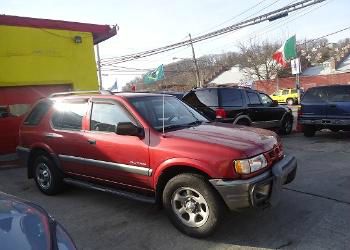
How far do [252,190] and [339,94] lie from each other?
8.76 m

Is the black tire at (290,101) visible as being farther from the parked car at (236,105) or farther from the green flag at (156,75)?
the parked car at (236,105)

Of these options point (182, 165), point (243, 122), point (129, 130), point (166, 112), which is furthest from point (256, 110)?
point (182, 165)

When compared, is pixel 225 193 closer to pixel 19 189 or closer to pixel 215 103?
pixel 19 189

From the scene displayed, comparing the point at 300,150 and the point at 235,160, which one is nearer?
the point at 235,160

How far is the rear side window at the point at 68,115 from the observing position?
20.5ft

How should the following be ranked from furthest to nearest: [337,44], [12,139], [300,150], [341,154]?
[337,44]
[12,139]
[300,150]
[341,154]

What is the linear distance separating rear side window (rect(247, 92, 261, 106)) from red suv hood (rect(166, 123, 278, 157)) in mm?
6321

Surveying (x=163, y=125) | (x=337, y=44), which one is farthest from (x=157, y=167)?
(x=337, y=44)

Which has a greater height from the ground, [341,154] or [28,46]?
[28,46]

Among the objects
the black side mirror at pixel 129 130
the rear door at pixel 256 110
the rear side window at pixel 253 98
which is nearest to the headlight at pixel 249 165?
the black side mirror at pixel 129 130

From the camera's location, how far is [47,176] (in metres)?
6.82

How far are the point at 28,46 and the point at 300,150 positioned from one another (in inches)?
322

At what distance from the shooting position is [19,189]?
7449 mm

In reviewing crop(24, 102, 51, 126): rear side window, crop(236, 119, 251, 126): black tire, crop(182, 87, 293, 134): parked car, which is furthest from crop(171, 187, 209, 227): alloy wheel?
crop(236, 119, 251, 126): black tire
